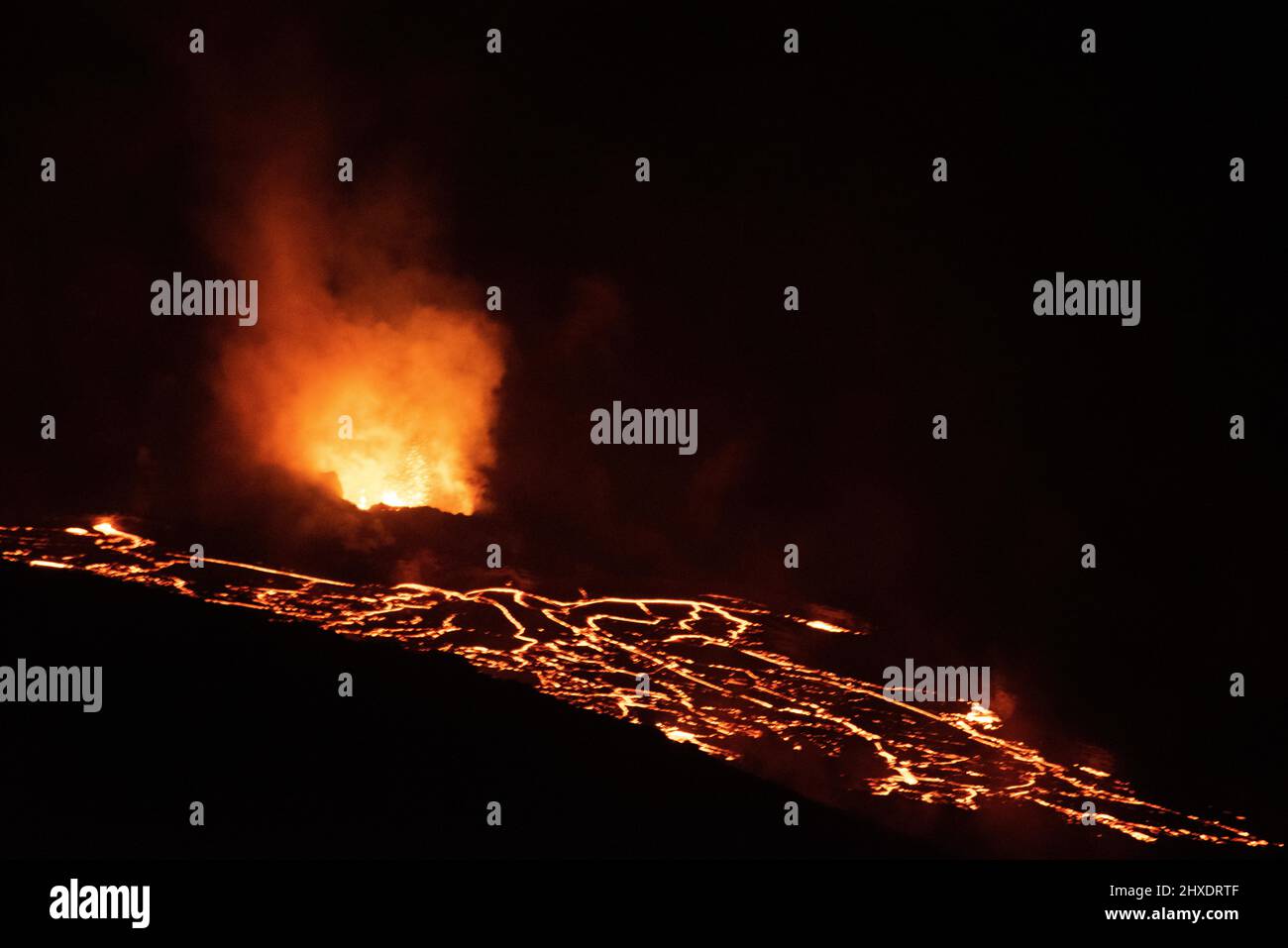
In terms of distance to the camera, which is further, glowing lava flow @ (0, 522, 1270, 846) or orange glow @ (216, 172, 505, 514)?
orange glow @ (216, 172, 505, 514)

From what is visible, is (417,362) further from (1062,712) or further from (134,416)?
(1062,712)

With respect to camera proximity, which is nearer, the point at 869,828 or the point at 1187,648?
the point at 869,828

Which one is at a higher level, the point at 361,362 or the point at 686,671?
the point at 361,362

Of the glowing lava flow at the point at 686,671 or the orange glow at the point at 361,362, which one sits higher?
the orange glow at the point at 361,362

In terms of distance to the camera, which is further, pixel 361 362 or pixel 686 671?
pixel 361 362

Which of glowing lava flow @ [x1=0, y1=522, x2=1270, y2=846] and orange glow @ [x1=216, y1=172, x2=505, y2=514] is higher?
orange glow @ [x1=216, y1=172, x2=505, y2=514]

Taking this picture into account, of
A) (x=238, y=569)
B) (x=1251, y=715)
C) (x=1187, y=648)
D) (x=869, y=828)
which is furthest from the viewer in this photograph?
(x=1187, y=648)

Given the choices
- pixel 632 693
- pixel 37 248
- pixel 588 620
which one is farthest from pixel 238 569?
pixel 37 248

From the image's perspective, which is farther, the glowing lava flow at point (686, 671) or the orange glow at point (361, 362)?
the orange glow at point (361, 362)
